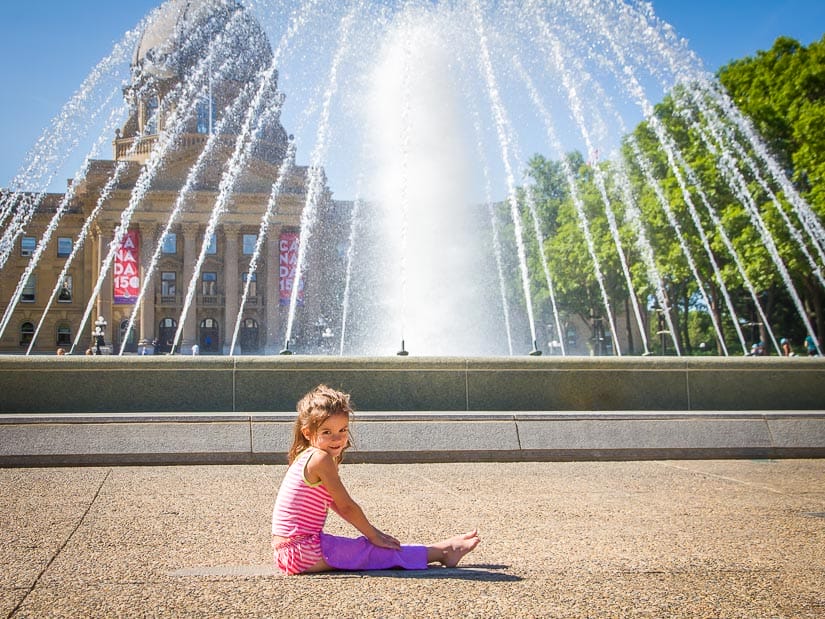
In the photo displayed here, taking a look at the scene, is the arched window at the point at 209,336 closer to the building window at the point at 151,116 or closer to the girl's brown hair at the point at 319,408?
the building window at the point at 151,116

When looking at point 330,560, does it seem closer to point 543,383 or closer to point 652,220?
point 543,383

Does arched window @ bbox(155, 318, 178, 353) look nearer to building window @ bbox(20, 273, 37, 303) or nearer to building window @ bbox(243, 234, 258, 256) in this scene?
building window @ bbox(243, 234, 258, 256)

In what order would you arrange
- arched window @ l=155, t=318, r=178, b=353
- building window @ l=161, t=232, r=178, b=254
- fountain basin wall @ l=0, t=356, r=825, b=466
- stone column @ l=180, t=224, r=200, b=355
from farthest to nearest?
1. building window @ l=161, t=232, r=178, b=254
2. arched window @ l=155, t=318, r=178, b=353
3. stone column @ l=180, t=224, r=200, b=355
4. fountain basin wall @ l=0, t=356, r=825, b=466

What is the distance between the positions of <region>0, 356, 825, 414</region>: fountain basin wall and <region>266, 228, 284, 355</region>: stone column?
65.1m

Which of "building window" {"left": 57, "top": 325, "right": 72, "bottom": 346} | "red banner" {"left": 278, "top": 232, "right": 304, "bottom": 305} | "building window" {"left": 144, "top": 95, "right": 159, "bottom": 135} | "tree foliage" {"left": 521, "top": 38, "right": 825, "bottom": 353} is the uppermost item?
"building window" {"left": 144, "top": 95, "right": 159, "bottom": 135}

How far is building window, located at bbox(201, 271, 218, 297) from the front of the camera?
78375mm

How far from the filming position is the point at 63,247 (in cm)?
8112

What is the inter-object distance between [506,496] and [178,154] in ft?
234

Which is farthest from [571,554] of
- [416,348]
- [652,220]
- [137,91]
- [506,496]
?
[137,91]

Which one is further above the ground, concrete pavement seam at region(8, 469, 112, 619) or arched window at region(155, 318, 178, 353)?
arched window at region(155, 318, 178, 353)

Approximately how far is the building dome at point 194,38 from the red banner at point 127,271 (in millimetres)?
18942

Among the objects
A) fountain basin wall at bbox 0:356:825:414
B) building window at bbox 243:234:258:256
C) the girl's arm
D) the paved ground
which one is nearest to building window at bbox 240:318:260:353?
building window at bbox 243:234:258:256

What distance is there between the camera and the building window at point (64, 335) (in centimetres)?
7869

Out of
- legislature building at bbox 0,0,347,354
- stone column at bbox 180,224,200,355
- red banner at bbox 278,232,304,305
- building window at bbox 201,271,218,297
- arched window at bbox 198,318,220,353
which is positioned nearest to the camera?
red banner at bbox 278,232,304,305
